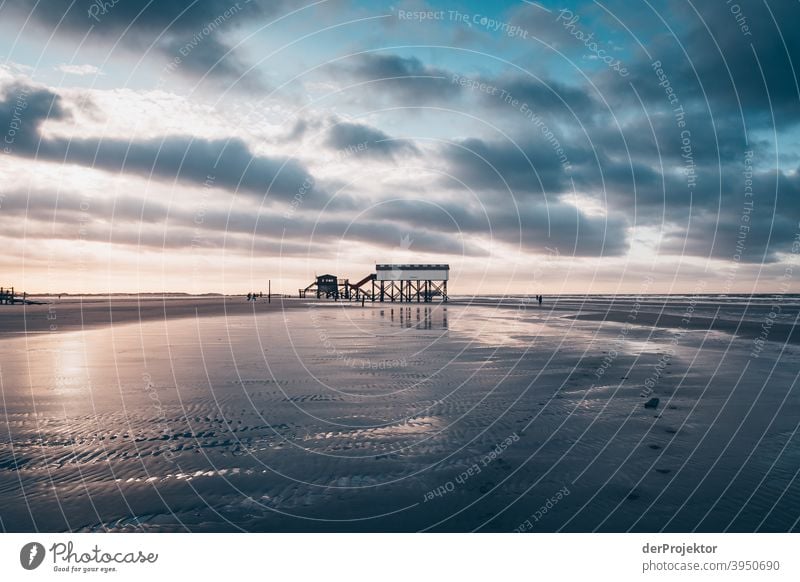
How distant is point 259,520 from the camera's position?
19.0 ft

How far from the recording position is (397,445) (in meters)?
8.45

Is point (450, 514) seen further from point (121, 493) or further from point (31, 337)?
point (31, 337)

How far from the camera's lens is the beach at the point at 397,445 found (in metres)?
6.04

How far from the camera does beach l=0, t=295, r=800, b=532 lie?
6035 millimetres

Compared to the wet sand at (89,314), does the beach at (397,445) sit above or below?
above

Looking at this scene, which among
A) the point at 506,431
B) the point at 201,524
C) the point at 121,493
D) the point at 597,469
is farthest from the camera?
the point at 506,431

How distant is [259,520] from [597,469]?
5.33 metres

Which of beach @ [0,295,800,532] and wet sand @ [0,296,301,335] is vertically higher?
beach @ [0,295,800,532]

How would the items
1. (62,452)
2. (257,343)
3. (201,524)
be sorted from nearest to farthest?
(201,524)
(62,452)
(257,343)

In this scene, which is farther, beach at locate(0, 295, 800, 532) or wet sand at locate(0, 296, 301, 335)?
wet sand at locate(0, 296, 301, 335)

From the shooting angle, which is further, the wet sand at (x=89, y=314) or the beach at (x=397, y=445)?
the wet sand at (x=89, y=314)

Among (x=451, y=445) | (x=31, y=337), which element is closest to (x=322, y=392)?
(x=451, y=445)

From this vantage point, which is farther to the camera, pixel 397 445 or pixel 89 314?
pixel 89 314

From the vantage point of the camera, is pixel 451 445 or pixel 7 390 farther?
pixel 7 390
